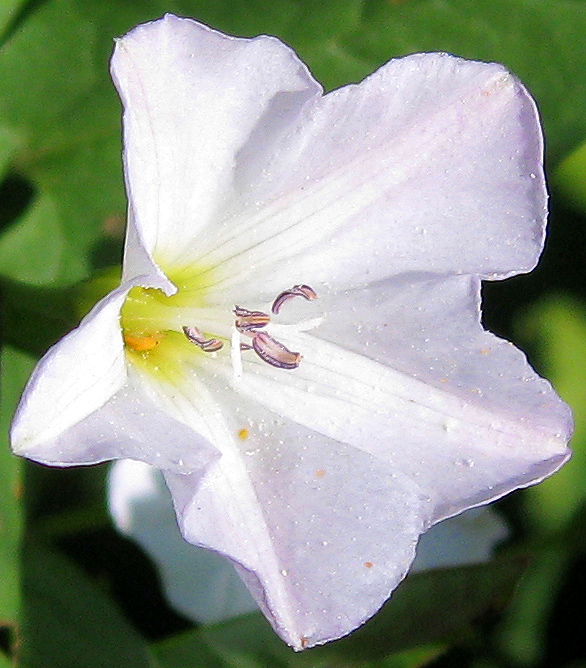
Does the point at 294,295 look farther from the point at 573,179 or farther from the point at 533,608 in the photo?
the point at 533,608

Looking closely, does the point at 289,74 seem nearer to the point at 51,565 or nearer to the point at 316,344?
the point at 316,344

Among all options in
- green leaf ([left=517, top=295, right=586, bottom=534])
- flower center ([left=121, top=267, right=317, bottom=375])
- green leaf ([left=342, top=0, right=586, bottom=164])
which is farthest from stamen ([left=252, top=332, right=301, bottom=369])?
green leaf ([left=517, top=295, right=586, bottom=534])

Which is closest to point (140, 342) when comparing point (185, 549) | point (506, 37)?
point (185, 549)

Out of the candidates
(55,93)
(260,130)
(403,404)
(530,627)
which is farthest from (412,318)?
(530,627)

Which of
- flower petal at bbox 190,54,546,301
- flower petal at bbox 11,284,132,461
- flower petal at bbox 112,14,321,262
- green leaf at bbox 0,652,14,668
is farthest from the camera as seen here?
green leaf at bbox 0,652,14,668

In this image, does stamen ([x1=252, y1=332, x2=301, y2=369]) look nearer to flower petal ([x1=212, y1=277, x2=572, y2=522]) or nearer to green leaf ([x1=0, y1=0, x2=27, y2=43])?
flower petal ([x1=212, y1=277, x2=572, y2=522])

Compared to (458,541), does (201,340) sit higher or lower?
higher
